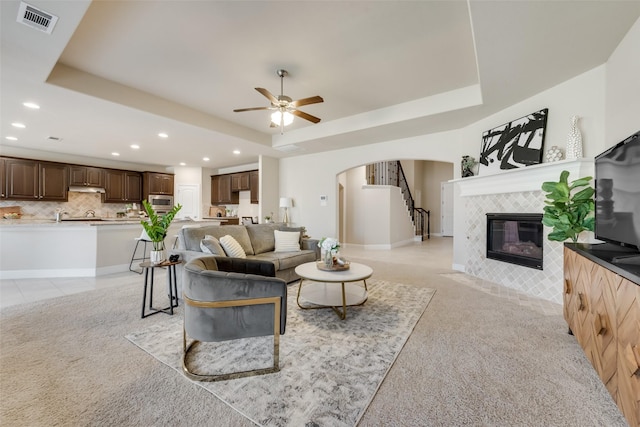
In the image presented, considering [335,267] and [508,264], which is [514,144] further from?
[335,267]

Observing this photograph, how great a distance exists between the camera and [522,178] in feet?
12.3

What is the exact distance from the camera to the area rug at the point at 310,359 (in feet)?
5.17

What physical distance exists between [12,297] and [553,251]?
710 cm

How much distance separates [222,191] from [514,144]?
27.1 ft

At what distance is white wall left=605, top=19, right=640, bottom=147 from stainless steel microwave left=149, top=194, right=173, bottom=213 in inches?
401

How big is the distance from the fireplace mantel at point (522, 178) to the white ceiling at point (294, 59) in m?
1.02

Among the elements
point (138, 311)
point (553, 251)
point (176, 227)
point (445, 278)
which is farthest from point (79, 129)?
point (553, 251)

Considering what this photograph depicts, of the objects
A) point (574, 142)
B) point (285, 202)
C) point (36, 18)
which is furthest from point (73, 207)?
point (574, 142)

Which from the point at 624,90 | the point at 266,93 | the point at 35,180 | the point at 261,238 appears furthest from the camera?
the point at 35,180

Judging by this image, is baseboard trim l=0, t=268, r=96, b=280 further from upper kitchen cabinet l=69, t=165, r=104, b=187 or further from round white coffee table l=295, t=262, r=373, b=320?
round white coffee table l=295, t=262, r=373, b=320

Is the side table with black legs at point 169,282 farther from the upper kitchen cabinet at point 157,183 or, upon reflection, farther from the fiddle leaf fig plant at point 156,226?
the upper kitchen cabinet at point 157,183

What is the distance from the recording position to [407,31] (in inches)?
106

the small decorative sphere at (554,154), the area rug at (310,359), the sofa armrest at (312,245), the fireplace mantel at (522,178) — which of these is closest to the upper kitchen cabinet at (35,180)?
the area rug at (310,359)

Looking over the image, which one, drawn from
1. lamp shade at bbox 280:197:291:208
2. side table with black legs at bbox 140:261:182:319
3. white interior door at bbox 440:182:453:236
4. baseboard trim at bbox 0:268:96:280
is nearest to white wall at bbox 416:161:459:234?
white interior door at bbox 440:182:453:236
